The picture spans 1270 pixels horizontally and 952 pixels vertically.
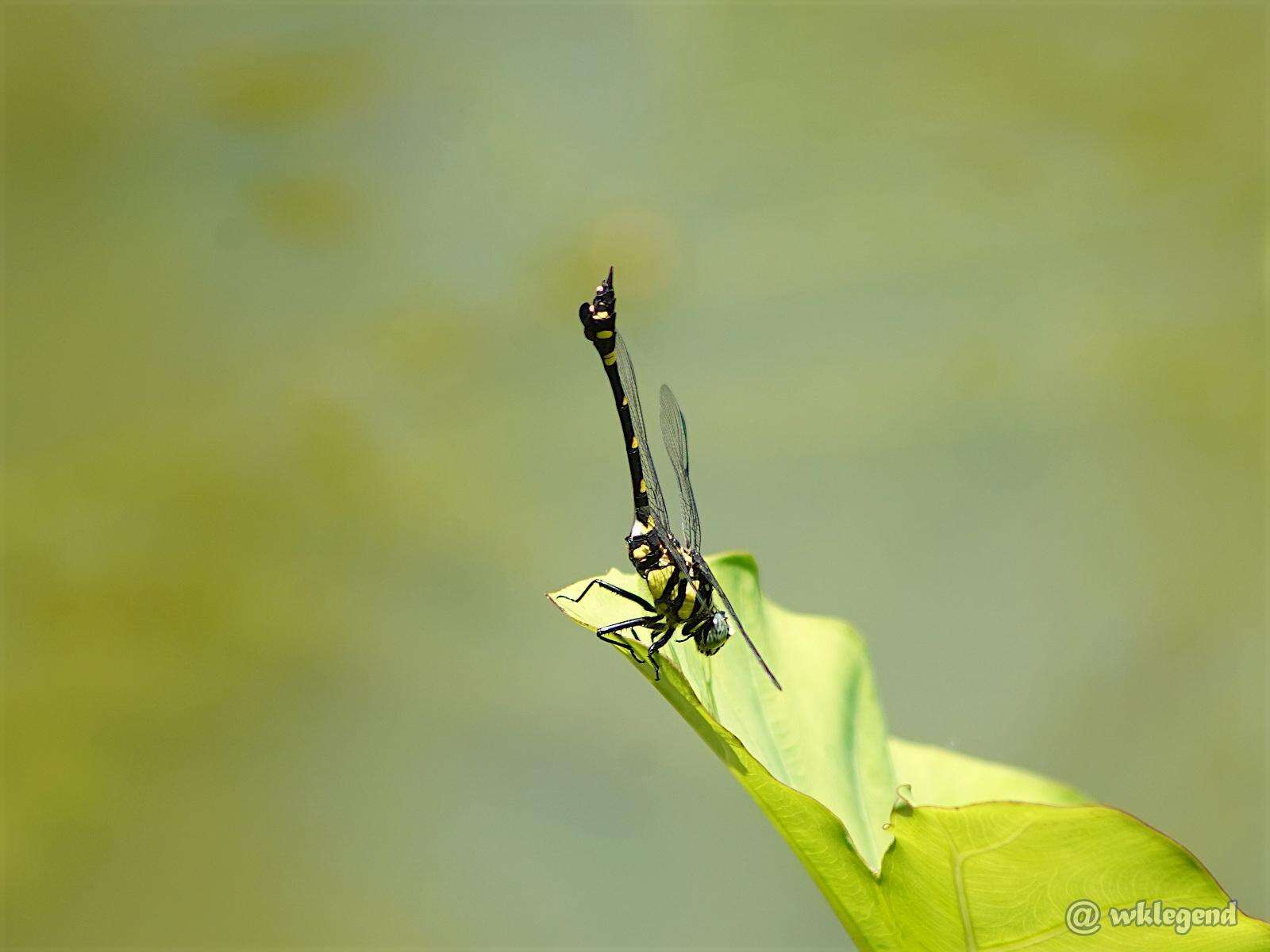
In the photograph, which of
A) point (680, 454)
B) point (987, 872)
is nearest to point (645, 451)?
point (680, 454)

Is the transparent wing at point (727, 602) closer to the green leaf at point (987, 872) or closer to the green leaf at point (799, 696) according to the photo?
the green leaf at point (799, 696)

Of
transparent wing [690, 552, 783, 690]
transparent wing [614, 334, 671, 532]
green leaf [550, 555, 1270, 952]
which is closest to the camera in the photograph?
green leaf [550, 555, 1270, 952]

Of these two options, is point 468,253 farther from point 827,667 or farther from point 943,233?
point 827,667

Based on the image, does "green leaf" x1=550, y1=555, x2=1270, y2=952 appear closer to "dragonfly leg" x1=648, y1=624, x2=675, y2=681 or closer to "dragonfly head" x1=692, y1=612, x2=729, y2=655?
"dragonfly leg" x1=648, y1=624, x2=675, y2=681

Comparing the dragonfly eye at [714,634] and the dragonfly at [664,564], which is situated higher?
the dragonfly at [664,564]

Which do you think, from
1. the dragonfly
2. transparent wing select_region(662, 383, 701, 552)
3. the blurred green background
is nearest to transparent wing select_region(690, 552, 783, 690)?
the dragonfly

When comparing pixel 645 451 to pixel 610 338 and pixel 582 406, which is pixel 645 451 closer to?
pixel 610 338

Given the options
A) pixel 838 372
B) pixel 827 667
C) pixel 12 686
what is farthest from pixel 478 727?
pixel 827 667

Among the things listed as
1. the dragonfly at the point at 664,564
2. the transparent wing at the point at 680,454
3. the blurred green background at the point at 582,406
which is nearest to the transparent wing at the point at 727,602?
the dragonfly at the point at 664,564
